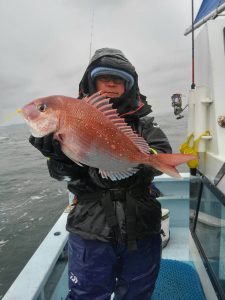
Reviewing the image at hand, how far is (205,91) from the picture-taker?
265cm

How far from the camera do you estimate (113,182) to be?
204cm

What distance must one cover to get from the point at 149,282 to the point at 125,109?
128cm

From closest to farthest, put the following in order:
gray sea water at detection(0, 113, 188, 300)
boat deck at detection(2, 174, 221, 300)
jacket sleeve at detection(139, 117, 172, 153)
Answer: jacket sleeve at detection(139, 117, 172, 153) → boat deck at detection(2, 174, 221, 300) → gray sea water at detection(0, 113, 188, 300)

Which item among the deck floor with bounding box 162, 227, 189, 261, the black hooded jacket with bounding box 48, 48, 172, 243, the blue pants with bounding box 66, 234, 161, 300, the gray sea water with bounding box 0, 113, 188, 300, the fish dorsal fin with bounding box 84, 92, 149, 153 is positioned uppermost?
the fish dorsal fin with bounding box 84, 92, 149, 153

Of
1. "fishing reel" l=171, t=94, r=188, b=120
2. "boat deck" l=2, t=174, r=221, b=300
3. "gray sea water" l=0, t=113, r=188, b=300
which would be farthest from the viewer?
"gray sea water" l=0, t=113, r=188, b=300

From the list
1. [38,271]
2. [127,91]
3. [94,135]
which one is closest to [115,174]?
[94,135]

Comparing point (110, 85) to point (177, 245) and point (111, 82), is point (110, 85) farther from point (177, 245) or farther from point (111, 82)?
point (177, 245)

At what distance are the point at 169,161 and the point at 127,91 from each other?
751 mm

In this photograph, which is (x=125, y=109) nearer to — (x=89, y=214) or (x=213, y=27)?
(x=89, y=214)

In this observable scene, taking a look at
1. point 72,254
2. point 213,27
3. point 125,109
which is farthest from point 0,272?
point 213,27

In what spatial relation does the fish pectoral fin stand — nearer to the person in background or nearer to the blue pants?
the person in background

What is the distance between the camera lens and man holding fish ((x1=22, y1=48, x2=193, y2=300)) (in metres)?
1.67

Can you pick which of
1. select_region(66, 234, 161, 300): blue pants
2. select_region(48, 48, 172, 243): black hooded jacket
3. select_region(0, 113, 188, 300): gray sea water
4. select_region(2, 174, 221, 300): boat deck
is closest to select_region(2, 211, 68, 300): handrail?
select_region(2, 174, 221, 300): boat deck

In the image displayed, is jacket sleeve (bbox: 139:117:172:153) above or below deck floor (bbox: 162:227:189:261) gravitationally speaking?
above
